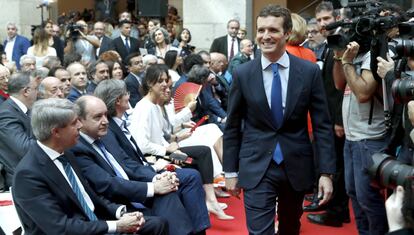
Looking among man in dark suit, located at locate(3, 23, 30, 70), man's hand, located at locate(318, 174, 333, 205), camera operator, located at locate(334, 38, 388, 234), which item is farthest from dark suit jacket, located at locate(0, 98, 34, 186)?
man in dark suit, located at locate(3, 23, 30, 70)

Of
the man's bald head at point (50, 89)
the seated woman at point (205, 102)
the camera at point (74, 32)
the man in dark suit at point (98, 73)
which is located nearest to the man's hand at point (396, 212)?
the man's bald head at point (50, 89)

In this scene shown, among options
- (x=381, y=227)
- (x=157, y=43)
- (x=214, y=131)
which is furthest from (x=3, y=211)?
(x=157, y=43)

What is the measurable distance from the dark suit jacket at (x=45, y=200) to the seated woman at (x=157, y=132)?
6.45ft

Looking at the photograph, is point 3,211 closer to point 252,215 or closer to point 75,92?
point 252,215

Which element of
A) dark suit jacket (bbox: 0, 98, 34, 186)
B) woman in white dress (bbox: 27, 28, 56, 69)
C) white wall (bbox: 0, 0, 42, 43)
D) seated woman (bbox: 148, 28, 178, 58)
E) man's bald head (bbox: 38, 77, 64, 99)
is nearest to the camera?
dark suit jacket (bbox: 0, 98, 34, 186)

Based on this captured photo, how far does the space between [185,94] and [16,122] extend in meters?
2.50

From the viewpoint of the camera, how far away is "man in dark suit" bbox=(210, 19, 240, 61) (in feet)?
36.8

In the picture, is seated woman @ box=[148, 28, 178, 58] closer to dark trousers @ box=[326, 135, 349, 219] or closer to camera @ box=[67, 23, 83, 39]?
camera @ box=[67, 23, 83, 39]

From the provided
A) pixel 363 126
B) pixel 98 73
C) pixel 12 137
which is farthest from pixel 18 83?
pixel 363 126

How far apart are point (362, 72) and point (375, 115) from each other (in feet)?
0.98

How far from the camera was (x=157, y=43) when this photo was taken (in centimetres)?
1081

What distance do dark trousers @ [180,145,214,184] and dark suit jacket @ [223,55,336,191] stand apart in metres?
2.22

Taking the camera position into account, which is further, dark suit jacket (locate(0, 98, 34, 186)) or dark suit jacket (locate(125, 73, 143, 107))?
dark suit jacket (locate(125, 73, 143, 107))

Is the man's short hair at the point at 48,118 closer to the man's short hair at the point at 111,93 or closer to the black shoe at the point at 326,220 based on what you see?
the man's short hair at the point at 111,93
